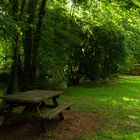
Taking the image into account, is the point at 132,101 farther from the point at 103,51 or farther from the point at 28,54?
the point at 103,51

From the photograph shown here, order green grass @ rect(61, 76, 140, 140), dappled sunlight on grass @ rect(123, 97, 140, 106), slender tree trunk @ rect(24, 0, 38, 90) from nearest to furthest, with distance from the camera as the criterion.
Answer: green grass @ rect(61, 76, 140, 140) < slender tree trunk @ rect(24, 0, 38, 90) < dappled sunlight on grass @ rect(123, 97, 140, 106)

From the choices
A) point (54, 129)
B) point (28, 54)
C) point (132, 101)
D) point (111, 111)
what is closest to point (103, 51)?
point (132, 101)

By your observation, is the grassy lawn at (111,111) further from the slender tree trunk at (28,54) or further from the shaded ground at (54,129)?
the slender tree trunk at (28,54)

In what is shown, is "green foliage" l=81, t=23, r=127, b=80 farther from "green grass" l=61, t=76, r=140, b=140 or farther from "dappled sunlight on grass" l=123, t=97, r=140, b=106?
"dappled sunlight on grass" l=123, t=97, r=140, b=106

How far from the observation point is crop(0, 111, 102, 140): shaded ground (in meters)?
7.35

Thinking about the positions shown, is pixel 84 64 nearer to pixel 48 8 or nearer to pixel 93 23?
pixel 93 23

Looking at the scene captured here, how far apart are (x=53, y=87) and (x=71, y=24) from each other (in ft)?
11.4

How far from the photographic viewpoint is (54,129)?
7988 mm

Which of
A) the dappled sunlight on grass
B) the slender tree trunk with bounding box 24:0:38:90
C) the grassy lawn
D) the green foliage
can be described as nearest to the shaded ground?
the grassy lawn

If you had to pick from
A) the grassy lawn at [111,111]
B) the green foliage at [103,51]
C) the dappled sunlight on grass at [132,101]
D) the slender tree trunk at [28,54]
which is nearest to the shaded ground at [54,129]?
the grassy lawn at [111,111]

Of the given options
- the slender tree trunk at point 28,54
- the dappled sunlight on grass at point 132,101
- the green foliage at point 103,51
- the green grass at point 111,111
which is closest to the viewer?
the green grass at point 111,111

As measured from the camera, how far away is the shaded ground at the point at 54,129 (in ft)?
24.1

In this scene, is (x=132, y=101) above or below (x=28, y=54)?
below

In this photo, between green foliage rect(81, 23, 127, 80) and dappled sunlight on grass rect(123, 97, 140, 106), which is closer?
dappled sunlight on grass rect(123, 97, 140, 106)
